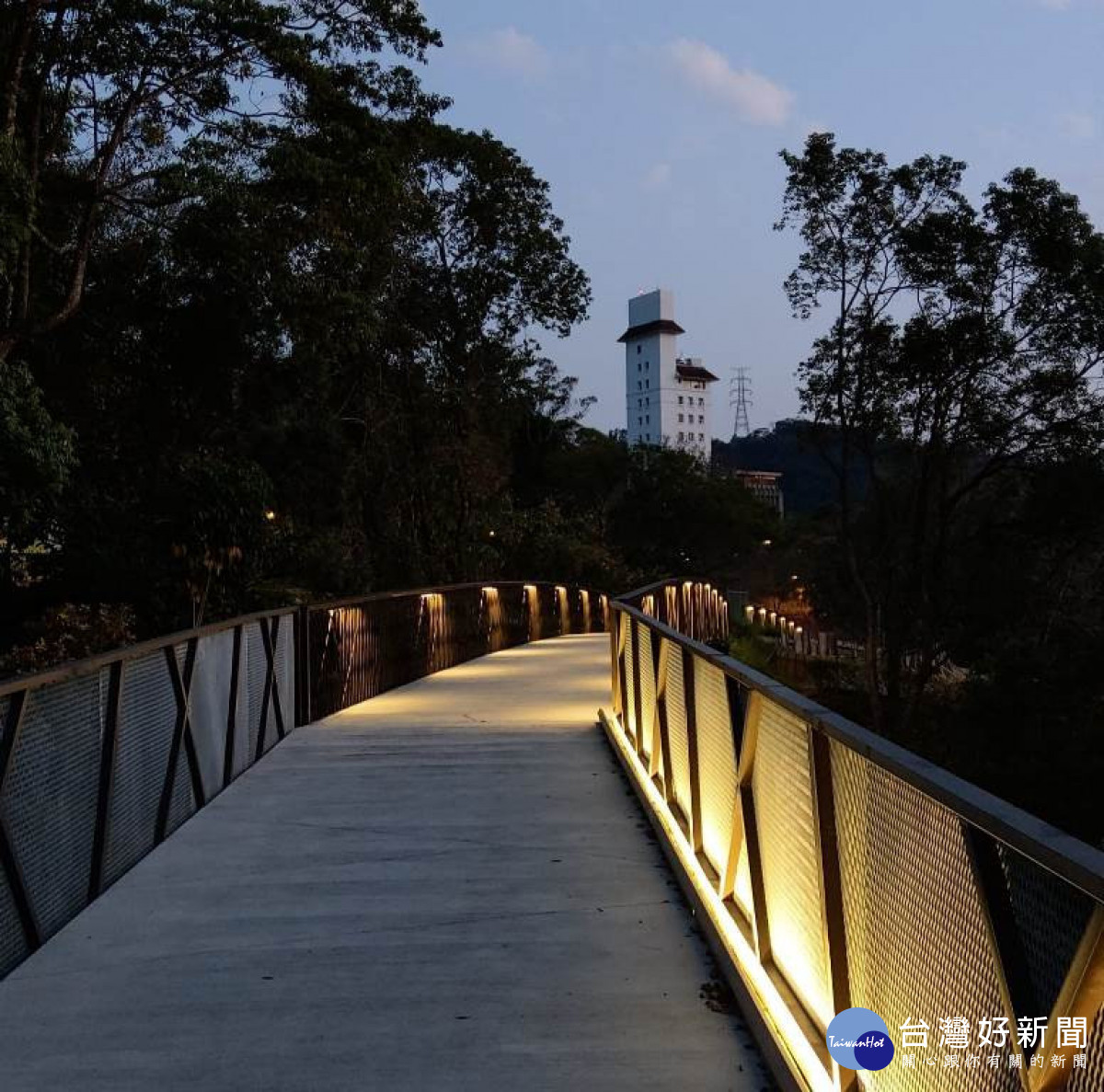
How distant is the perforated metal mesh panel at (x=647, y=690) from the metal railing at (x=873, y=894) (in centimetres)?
188

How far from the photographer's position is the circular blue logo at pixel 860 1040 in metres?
2.71

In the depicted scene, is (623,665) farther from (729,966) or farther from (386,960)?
(729,966)

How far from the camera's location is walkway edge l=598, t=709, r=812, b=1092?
127 inches

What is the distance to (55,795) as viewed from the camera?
483cm

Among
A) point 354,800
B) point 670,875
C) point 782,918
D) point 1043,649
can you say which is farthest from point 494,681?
point 1043,649

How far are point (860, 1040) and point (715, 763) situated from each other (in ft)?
6.82

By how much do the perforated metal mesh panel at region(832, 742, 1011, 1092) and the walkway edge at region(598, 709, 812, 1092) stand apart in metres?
0.41

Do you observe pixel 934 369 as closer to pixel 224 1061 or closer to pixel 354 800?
pixel 354 800

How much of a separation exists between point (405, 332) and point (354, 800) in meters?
22.8

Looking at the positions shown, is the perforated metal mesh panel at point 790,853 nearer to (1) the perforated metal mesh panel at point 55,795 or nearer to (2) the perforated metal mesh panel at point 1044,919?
(2) the perforated metal mesh panel at point 1044,919

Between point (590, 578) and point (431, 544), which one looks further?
point (590, 578)

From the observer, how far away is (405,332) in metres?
29.2

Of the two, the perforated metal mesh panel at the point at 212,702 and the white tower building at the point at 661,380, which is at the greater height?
the white tower building at the point at 661,380

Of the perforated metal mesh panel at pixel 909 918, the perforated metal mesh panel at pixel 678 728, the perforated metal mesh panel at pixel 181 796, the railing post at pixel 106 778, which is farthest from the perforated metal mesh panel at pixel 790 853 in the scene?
the perforated metal mesh panel at pixel 181 796
